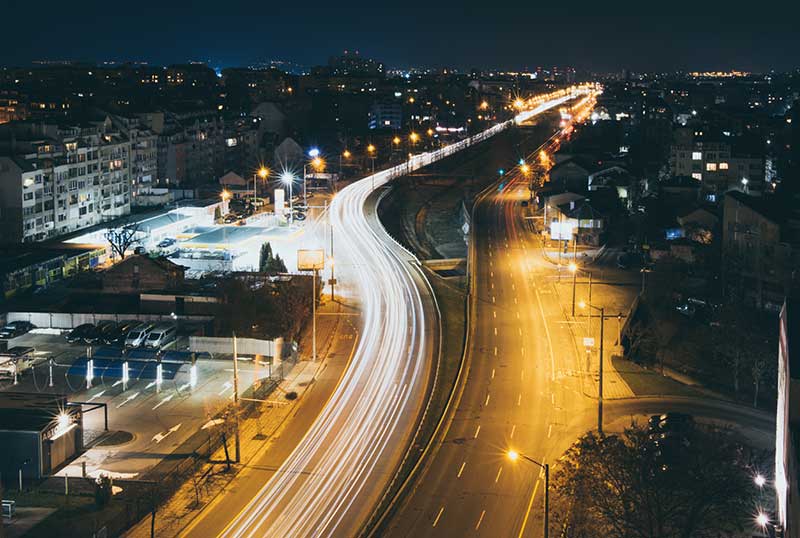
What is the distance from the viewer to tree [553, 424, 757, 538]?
10477 millimetres

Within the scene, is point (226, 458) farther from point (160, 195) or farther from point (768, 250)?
point (160, 195)

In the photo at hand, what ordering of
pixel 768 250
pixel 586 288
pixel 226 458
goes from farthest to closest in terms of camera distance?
pixel 768 250
pixel 586 288
pixel 226 458

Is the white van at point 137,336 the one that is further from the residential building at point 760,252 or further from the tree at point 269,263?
the residential building at point 760,252

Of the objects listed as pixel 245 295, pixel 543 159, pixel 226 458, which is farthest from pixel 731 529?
pixel 543 159

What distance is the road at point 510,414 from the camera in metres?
11.8

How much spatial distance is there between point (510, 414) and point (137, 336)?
25.9 ft

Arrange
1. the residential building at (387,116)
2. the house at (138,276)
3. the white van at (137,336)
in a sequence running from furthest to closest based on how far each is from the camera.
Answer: the residential building at (387,116) → the house at (138,276) → the white van at (137,336)

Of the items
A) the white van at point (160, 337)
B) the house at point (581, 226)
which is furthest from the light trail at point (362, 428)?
the house at point (581, 226)

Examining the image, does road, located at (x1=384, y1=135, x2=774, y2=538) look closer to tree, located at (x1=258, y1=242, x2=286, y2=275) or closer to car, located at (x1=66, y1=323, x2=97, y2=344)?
tree, located at (x1=258, y1=242, x2=286, y2=275)

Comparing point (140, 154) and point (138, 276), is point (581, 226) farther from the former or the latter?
point (140, 154)

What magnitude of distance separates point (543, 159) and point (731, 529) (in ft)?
131

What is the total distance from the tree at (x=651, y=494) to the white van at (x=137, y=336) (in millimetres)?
10010

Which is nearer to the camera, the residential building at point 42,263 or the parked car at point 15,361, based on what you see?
the parked car at point 15,361

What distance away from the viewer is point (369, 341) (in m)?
19.2
